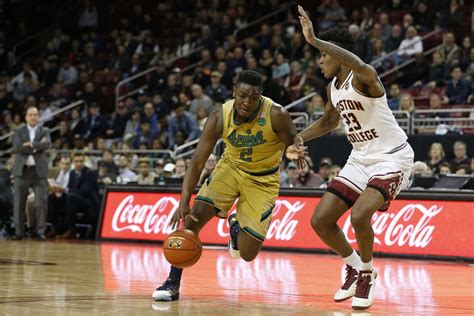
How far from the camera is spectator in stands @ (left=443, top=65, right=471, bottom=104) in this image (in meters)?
17.2

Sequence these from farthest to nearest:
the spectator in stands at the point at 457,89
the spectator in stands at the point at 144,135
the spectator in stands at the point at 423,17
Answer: the spectator in stands at the point at 144,135
the spectator in stands at the point at 423,17
the spectator in stands at the point at 457,89

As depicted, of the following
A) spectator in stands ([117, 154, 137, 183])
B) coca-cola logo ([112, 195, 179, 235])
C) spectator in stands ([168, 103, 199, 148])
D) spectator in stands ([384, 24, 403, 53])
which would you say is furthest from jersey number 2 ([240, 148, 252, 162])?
spectator in stands ([384, 24, 403, 53])

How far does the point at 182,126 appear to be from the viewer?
64.3 feet

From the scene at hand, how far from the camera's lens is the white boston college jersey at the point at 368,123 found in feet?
24.8

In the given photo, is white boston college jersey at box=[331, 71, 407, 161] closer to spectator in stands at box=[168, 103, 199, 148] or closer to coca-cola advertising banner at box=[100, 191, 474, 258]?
coca-cola advertising banner at box=[100, 191, 474, 258]

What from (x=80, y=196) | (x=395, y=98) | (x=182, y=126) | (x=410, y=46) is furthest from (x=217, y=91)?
(x=80, y=196)

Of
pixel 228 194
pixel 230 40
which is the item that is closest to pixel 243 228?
pixel 228 194

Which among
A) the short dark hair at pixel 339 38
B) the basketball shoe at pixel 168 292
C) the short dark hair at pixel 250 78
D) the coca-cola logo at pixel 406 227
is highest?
the short dark hair at pixel 339 38

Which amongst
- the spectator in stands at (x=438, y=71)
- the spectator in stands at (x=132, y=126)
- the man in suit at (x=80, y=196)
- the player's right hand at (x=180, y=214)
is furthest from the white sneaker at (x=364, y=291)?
the spectator in stands at (x=132, y=126)

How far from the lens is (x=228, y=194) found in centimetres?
812

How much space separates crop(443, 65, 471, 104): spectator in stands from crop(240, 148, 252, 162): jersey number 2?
9.78 meters

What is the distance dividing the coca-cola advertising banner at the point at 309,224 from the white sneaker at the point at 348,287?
211 inches

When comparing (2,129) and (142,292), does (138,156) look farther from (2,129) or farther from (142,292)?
(142,292)

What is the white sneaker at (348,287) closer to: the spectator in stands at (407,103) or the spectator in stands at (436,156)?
the spectator in stands at (436,156)
